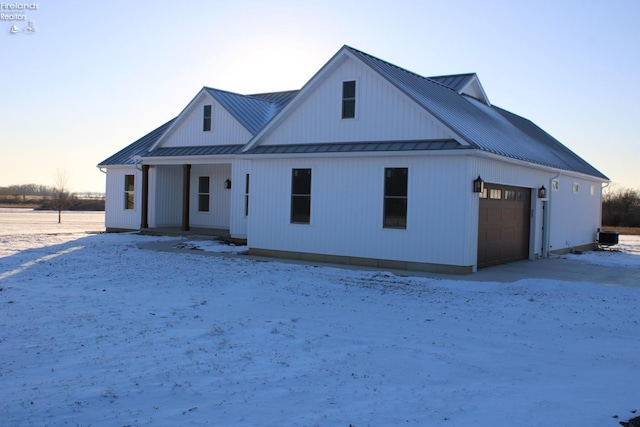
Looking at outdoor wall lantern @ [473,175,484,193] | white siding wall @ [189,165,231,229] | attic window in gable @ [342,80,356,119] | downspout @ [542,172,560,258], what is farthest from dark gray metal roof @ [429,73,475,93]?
white siding wall @ [189,165,231,229]

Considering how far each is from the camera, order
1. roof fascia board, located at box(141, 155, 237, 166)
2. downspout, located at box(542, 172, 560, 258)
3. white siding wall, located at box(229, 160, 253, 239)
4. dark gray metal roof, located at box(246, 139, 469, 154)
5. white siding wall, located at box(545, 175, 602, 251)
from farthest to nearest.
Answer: roof fascia board, located at box(141, 155, 237, 166)
white siding wall, located at box(229, 160, 253, 239)
white siding wall, located at box(545, 175, 602, 251)
downspout, located at box(542, 172, 560, 258)
dark gray metal roof, located at box(246, 139, 469, 154)

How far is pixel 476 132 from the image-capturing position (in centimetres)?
1534

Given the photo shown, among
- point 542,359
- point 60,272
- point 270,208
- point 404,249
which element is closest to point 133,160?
point 270,208

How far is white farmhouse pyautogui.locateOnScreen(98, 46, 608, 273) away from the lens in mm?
14109

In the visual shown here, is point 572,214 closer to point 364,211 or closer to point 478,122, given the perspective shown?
point 478,122

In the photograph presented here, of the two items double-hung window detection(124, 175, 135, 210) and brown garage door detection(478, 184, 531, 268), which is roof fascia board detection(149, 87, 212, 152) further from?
brown garage door detection(478, 184, 531, 268)

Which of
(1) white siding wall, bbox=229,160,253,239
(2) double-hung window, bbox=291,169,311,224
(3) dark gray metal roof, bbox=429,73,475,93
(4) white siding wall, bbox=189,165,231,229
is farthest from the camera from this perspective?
(4) white siding wall, bbox=189,165,231,229

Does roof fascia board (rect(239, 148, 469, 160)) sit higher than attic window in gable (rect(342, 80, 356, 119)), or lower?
lower

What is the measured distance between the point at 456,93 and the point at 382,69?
5.22 meters

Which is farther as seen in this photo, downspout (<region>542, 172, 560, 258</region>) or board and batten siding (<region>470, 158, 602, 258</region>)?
downspout (<region>542, 172, 560, 258</region>)

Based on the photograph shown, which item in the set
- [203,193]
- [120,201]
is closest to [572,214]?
[203,193]

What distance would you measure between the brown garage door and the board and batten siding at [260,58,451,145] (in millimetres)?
2459

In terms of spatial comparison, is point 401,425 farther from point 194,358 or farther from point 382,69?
point 382,69

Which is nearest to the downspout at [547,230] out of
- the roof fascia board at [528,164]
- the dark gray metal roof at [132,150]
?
the roof fascia board at [528,164]
